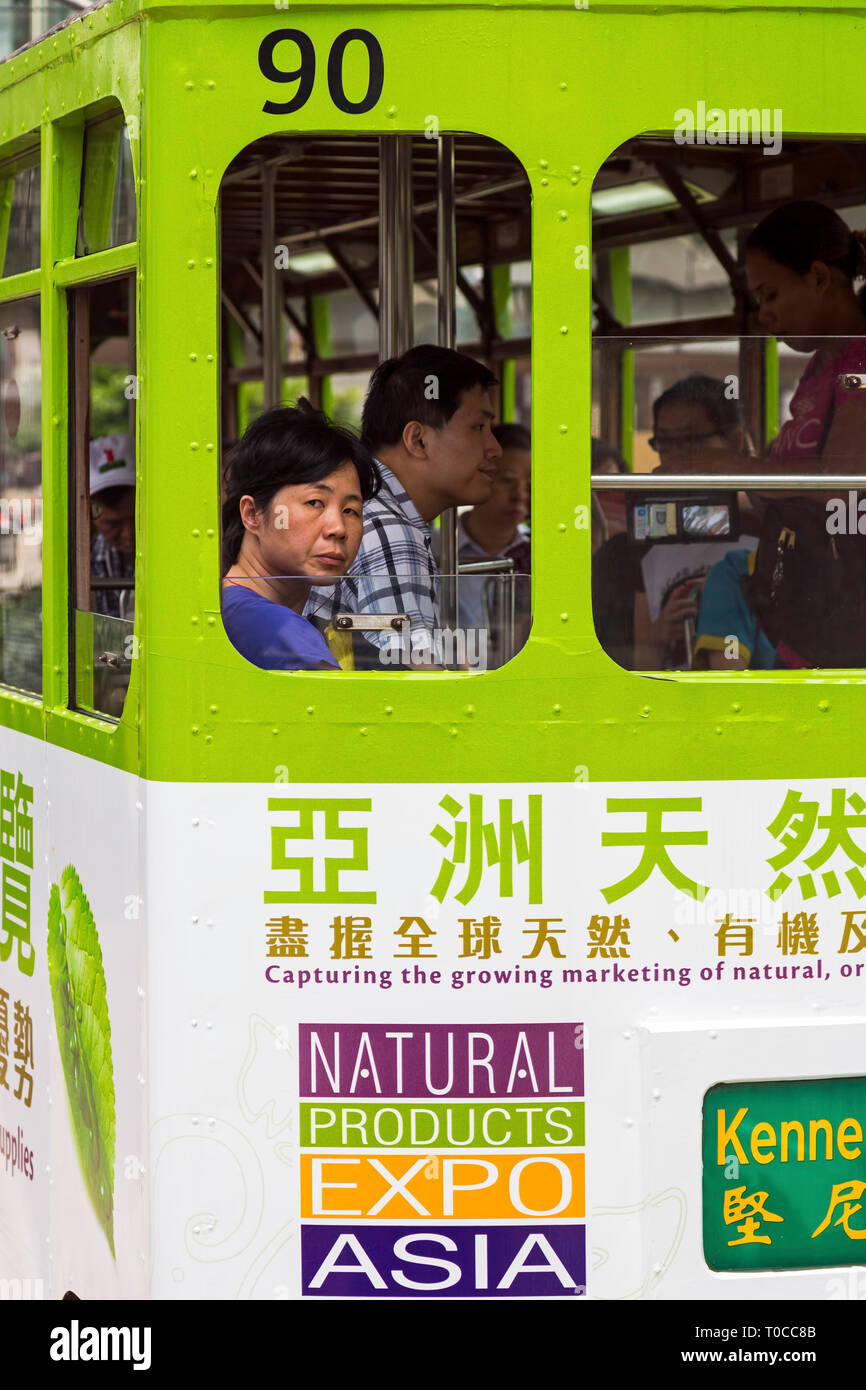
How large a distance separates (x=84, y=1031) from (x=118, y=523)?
2.62 m

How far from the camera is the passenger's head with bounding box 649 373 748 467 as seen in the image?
2.72m

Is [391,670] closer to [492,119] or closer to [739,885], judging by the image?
[739,885]

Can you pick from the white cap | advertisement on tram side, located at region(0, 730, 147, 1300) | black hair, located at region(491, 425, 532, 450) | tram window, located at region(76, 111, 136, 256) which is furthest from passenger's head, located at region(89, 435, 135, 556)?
tram window, located at region(76, 111, 136, 256)

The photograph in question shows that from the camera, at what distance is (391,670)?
8.79 feet

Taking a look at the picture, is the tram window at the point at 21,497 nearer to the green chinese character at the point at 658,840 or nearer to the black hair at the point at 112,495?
the black hair at the point at 112,495

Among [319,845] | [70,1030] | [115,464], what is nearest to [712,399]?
[319,845]

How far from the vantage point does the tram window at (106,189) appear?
110 inches

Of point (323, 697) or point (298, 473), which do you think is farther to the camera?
point (298, 473)

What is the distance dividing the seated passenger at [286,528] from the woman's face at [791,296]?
1023 millimetres

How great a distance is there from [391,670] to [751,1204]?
3.38 feet

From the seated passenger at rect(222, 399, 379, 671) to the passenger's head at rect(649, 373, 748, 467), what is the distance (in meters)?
0.53

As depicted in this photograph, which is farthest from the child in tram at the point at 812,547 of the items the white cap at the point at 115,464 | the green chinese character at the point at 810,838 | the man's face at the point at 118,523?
the man's face at the point at 118,523

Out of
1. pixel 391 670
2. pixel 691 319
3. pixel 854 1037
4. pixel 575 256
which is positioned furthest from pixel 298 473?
pixel 691 319

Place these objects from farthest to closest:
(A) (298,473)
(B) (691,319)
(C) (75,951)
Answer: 1. (B) (691,319)
2. (C) (75,951)
3. (A) (298,473)
